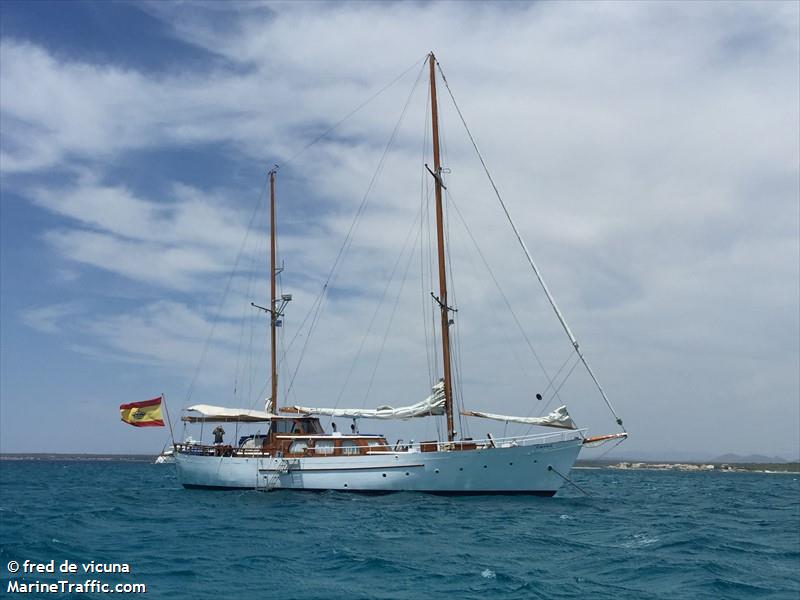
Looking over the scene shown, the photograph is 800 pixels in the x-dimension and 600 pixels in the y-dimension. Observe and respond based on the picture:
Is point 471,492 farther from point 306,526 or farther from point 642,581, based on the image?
point 642,581

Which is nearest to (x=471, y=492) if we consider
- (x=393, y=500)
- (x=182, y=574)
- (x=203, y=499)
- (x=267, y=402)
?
(x=393, y=500)

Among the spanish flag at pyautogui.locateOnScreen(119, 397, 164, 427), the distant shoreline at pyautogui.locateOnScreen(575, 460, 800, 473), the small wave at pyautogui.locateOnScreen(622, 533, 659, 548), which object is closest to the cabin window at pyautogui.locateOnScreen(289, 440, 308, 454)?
the spanish flag at pyautogui.locateOnScreen(119, 397, 164, 427)

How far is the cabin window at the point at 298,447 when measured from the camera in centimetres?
3834

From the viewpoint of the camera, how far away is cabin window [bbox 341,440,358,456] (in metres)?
36.1

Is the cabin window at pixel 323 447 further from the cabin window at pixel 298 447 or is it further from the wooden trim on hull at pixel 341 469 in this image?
the wooden trim on hull at pixel 341 469

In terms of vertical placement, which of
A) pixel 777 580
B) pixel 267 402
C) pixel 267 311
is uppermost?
pixel 267 311

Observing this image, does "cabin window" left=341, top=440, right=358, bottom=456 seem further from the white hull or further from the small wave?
the small wave

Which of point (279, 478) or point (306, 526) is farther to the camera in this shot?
point (279, 478)

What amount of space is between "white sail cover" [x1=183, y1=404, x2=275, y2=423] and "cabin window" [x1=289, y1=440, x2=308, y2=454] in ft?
7.72

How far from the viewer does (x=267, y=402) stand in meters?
45.0

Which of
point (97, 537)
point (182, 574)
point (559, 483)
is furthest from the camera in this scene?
point (559, 483)

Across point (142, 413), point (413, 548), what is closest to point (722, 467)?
point (142, 413)

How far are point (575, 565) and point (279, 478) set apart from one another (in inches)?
903

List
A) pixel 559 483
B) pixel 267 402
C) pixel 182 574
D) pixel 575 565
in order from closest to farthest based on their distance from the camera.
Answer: pixel 182 574
pixel 575 565
pixel 559 483
pixel 267 402
